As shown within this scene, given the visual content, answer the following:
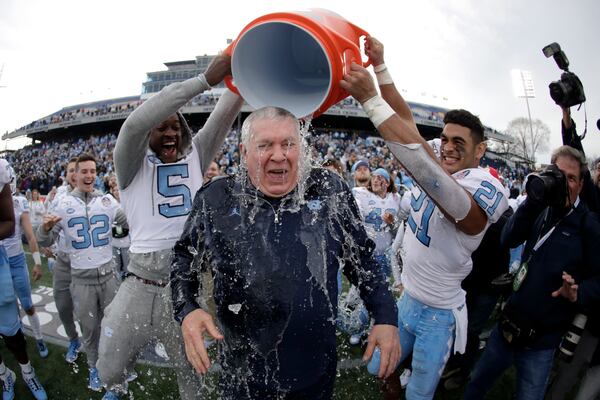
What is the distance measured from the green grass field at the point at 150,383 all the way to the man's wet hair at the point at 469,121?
8.56 ft

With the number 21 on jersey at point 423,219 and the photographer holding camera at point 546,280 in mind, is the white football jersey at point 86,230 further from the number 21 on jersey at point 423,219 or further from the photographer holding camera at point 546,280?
the photographer holding camera at point 546,280

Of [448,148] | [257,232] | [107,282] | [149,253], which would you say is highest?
[448,148]

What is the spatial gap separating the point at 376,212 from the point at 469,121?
287 centimetres

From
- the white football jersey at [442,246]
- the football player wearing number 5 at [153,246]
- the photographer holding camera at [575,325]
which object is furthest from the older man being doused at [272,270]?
the photographer holding camera at [575,325]

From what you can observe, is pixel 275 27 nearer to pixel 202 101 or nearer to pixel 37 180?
pixel 37 180

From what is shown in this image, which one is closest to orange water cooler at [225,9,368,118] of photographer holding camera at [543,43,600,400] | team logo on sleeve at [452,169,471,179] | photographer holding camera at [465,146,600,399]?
team logo on sleeve at [452,169,471,179]

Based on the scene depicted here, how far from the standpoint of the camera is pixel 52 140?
4662 cm

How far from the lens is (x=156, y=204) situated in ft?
8.21

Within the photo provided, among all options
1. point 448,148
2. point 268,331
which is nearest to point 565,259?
point 448,148

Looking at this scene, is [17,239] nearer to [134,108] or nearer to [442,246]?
[442,246]

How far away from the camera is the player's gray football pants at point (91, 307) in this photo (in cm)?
362

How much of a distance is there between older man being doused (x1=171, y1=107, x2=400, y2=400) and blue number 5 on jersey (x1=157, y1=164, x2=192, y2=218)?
2.38 feet

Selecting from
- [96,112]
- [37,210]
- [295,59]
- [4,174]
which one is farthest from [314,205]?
[96,112]

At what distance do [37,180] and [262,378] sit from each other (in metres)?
26.7
